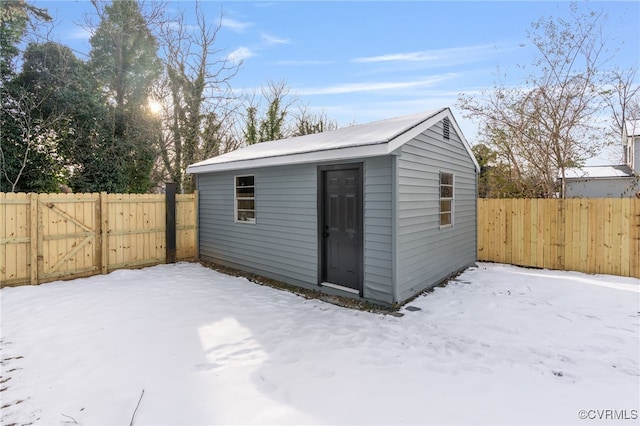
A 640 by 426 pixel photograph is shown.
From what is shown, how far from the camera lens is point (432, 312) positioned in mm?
4523

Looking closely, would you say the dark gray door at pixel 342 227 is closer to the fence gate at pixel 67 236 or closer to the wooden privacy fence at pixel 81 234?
the wooden privacy fence at pixel 81 234

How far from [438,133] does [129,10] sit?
1199cm

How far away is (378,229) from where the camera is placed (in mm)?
4770

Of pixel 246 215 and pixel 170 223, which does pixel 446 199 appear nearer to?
pixel 246 215

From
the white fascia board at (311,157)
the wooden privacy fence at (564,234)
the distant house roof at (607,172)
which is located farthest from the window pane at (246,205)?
the distant house roof at (607,172)

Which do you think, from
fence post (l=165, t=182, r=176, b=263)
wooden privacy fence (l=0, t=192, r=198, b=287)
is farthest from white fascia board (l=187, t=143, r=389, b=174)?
wooden privacy fence (l=0, t=192, r=198, b=287)

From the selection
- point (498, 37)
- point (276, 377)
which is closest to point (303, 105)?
point (498, 37)

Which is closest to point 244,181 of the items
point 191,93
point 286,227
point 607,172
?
point 286,227

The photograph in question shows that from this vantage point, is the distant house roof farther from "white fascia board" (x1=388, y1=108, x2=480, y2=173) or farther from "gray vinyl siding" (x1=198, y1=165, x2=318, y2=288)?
"gray vinyl siding" (x1=198, y1=165, x2=318, y2=288)

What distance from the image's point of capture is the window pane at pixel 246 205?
6922 mm

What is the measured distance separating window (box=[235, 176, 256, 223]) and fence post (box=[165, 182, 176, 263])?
72.7 inches

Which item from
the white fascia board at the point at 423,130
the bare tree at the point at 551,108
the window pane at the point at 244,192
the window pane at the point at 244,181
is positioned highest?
the bare tree at the point at 551,108

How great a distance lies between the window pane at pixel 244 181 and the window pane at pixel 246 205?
1.30 ft

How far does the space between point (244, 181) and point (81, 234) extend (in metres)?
3.47
